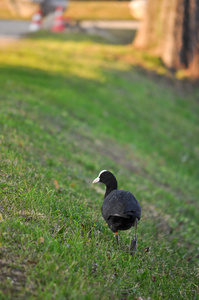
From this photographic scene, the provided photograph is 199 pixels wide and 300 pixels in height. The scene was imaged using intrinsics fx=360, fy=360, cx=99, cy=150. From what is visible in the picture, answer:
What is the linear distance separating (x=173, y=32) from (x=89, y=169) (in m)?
15.3

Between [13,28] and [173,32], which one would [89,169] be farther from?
[13,28]

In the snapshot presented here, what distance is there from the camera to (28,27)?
2558 cm

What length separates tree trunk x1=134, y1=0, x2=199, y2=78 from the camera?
20922 millimetres

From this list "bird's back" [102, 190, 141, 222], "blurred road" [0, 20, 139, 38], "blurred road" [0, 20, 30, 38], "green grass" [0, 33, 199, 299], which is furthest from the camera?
"blurred road" [0, 20, 139, 38]

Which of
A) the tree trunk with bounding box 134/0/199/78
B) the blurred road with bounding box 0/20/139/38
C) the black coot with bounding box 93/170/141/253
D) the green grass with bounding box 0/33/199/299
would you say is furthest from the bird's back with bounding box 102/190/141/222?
the blurred road with bounding box 0/20/139/38

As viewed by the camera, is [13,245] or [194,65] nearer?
[13,245]

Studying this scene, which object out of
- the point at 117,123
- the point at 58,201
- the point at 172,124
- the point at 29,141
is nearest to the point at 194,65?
the point at 172,124

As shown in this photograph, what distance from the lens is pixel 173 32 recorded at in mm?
21125

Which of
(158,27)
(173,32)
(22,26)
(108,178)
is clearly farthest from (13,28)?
(108,178)

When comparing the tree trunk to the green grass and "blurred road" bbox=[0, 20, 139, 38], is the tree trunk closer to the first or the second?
the green grass

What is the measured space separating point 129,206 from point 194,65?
66.1 feet

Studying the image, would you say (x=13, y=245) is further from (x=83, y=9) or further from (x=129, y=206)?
(x=83, y=9)

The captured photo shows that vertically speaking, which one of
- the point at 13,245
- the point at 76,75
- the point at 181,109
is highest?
the point at 13,245

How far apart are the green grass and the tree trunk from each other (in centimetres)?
136
